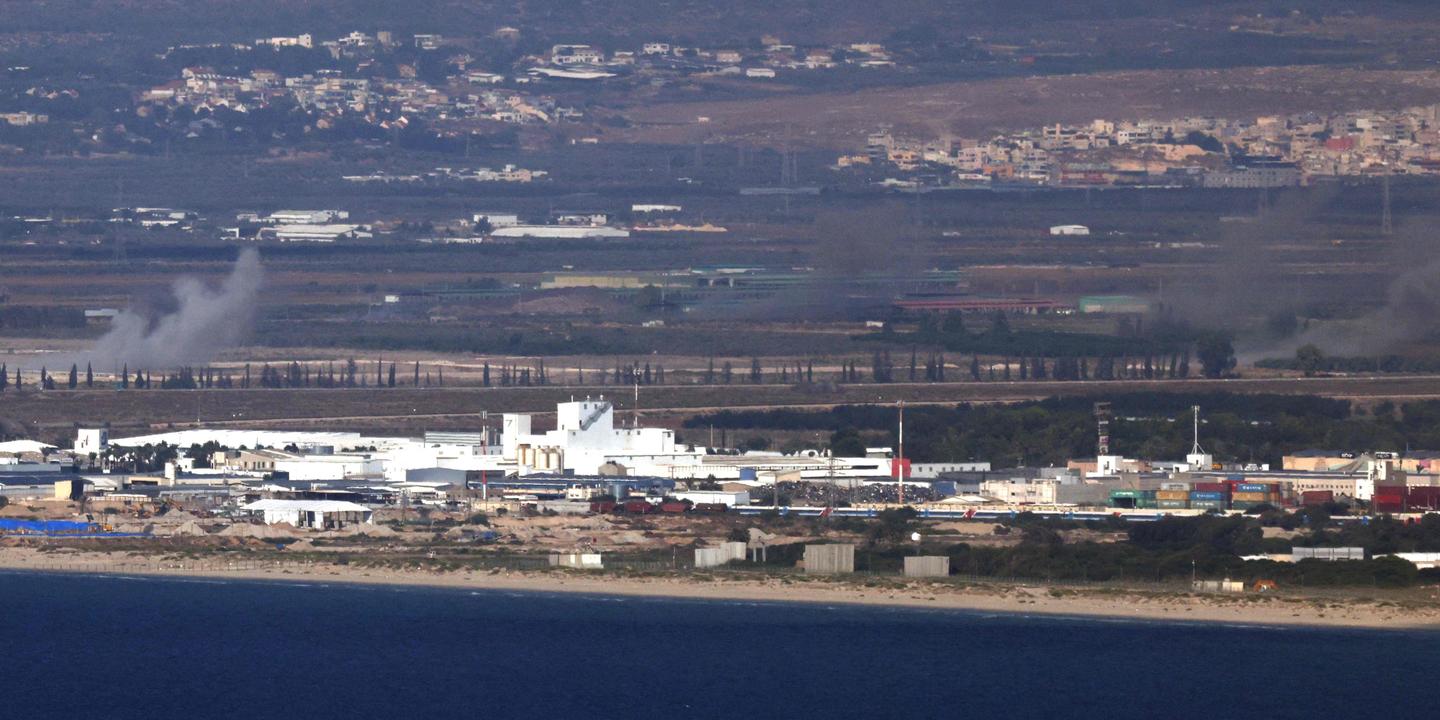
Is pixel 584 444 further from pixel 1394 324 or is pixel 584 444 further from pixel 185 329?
pixel 1394 324

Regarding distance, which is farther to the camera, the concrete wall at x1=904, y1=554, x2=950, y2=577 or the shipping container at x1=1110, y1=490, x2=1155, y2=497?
the shipping container at x1=1110, y1=490, x2=1155, y2=497

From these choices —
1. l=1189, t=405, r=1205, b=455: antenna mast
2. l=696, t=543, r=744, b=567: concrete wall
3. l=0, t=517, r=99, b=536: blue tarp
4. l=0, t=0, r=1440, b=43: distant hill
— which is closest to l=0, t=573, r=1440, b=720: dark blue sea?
l=696, t=543, r=744, b=567: concrete wall

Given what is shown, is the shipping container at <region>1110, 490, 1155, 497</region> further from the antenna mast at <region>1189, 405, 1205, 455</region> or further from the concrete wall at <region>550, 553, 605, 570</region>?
the concrete wall at <region>550, 553, 605, 570</region>

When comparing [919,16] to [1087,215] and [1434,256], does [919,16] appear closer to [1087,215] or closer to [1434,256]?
[1087,215]

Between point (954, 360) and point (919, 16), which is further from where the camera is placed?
point (919, 16)

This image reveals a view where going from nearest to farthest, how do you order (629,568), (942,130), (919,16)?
(629,568)
(942,130)
(919,16)

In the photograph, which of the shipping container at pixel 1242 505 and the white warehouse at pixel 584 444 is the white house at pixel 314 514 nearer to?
the white warehouse at pixel 584 444

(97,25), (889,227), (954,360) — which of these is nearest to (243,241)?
(889,227)
